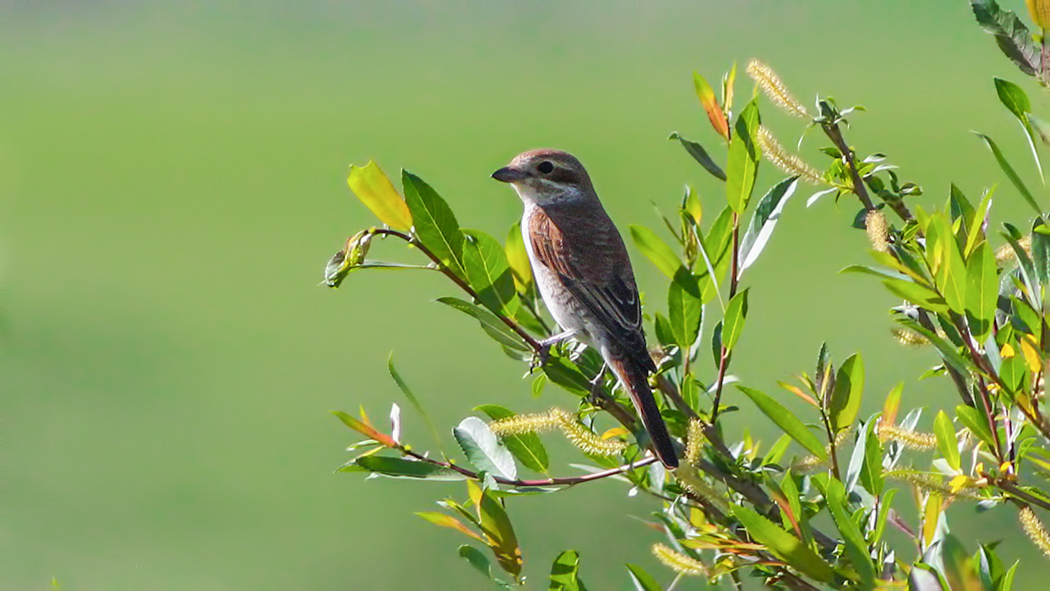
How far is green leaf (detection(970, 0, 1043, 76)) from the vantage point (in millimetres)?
754

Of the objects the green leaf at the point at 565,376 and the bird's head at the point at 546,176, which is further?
the bird's head at the point at 546,176

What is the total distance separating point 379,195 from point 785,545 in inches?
15.3

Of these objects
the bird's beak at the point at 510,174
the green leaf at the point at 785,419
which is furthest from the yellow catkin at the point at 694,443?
the bird's beak at the point at 510,174

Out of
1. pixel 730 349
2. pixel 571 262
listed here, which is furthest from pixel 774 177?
pixel 730 349

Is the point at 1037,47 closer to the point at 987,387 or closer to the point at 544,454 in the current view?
the point at 987,387

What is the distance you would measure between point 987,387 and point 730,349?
0.19 metres

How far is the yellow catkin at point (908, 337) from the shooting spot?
77cm

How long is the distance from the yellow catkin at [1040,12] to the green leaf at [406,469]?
52cm

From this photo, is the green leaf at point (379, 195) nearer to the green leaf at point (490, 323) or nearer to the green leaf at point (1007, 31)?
the green leaf at point (490, 323)

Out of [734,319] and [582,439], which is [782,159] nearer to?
[734,319]

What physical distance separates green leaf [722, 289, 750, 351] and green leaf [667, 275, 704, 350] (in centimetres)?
5

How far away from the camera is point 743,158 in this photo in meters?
0.83

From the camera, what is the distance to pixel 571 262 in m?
1.69

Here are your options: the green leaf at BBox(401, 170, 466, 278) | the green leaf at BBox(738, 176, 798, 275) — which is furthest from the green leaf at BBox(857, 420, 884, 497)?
the green leaf at BBox(401, 170, 466, 278)
